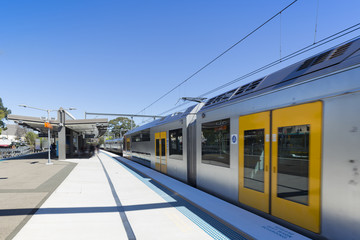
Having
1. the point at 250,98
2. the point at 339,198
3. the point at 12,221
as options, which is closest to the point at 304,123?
the point at 339,198

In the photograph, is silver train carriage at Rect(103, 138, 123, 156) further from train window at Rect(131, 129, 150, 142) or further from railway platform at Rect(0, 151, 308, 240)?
railway platform at Rect(0, 151, 308, 240)

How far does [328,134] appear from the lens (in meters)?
3.12

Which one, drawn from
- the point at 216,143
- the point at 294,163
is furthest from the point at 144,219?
the point at 294,163

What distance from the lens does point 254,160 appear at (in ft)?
14.8

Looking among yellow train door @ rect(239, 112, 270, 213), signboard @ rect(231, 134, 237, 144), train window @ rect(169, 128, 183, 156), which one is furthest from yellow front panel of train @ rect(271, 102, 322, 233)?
train window @ rect(169, 128, 183, 156)

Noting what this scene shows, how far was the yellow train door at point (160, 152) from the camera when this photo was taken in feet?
34.2

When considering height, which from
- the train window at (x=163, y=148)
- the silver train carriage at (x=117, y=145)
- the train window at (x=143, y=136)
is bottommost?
the silver train carriage at (x=117, y=145)

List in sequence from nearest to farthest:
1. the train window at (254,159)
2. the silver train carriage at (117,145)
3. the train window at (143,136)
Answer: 1. the train window at (254,159)
2. the train window at (143,136)
3. the silver train carriage at (117,145)

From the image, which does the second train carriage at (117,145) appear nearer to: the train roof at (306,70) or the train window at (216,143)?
the train window at (216,143)

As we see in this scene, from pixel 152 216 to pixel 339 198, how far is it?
3.67m

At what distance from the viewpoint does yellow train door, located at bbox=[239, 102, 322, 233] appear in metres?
3.31

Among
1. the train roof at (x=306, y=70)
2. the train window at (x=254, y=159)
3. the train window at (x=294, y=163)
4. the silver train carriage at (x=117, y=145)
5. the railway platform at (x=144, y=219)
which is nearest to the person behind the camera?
the train roof at (x=306, y=70)

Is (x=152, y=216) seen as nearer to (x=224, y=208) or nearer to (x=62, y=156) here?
(x=224, y=208)

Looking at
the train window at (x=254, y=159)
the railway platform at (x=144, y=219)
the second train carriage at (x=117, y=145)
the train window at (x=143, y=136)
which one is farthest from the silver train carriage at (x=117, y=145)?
the train window at (x=254, y=159)
